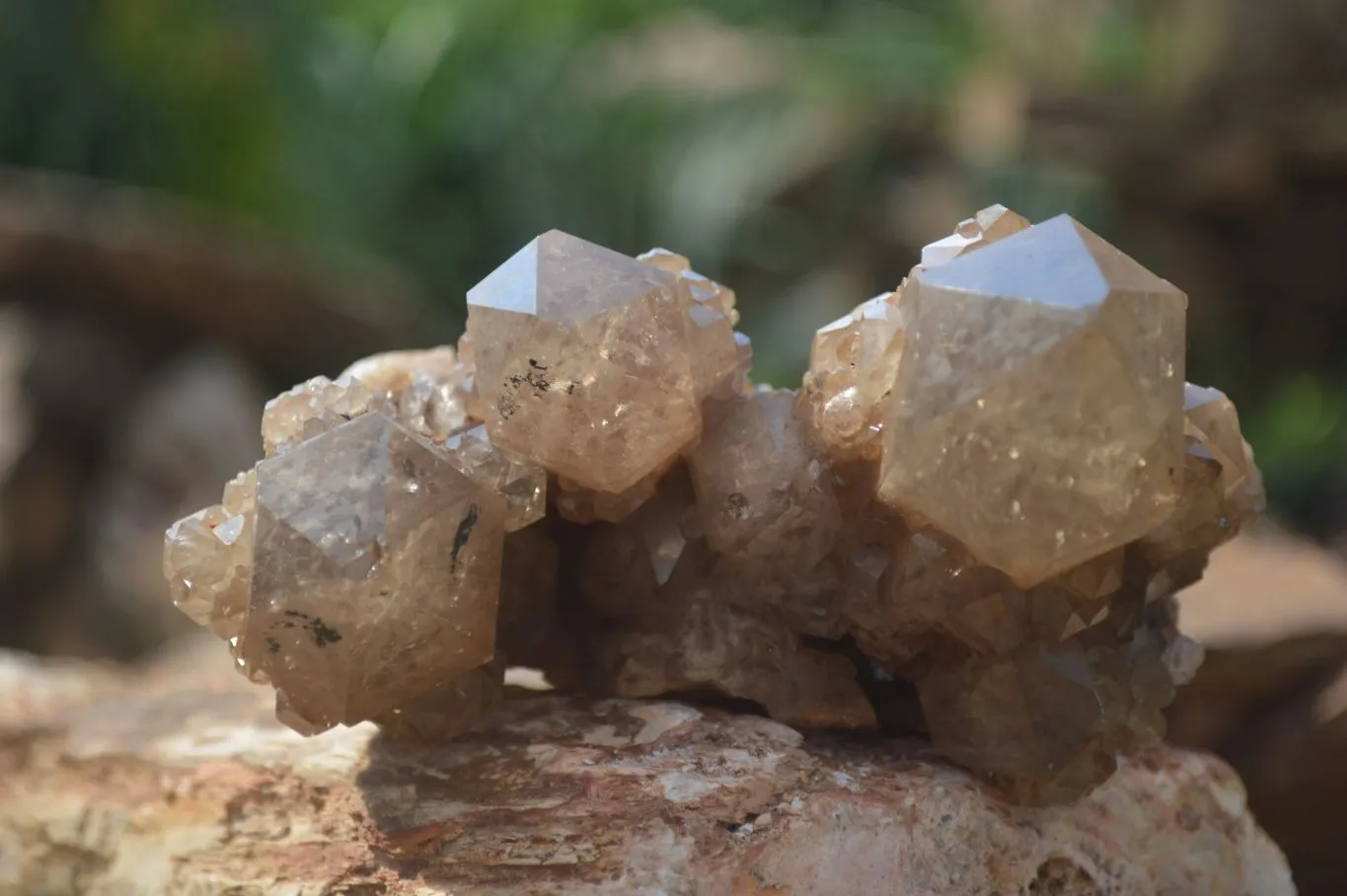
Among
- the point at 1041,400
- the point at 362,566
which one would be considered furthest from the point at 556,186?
the point at 1041,400

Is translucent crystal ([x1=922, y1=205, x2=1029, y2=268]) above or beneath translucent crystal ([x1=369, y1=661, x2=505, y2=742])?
above

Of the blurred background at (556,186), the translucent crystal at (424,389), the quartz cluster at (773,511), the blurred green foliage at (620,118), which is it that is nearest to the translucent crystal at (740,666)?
the quartz cluster at (773,511)

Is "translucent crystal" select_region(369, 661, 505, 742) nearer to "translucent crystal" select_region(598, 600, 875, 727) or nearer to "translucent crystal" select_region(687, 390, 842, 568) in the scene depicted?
"translucent crystal" select_region(598, 600, 875, 727)

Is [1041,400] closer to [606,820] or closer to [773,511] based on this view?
[773,511]

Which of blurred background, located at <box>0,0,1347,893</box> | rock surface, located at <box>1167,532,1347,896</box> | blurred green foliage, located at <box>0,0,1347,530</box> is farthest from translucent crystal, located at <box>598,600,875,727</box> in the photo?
blurred green foliage, located at <box>0,0,1347,530</box>

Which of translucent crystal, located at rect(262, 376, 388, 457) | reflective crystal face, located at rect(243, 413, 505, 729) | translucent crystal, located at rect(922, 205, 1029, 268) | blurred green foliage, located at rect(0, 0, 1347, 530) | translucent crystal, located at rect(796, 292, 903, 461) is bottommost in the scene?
reflective crystal face, located at rect(243, 413, 505, 729)

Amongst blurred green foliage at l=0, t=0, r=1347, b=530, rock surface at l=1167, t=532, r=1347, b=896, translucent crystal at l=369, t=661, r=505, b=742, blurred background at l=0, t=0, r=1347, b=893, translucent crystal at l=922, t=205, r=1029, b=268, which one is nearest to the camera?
translucent crystal at l=922, t=205, r=1029, b=268
